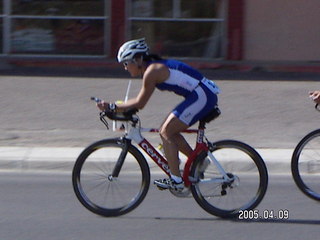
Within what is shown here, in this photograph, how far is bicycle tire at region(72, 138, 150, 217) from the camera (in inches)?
297

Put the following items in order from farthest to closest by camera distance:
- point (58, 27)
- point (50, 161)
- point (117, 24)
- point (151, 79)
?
point (58, 27) → point (117, 24) → point (50, 161) → point (151, 79)

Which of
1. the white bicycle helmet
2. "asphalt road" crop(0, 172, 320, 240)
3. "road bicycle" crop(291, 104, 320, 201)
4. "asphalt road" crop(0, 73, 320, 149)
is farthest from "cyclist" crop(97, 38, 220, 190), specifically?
"asphalt road" crop(0, 73, 320, 149)

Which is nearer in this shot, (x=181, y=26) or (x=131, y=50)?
(x=131, y=50)

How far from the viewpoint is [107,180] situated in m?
7.69

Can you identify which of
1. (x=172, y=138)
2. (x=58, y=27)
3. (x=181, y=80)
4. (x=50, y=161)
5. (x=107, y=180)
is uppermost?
(x=181, y=80)

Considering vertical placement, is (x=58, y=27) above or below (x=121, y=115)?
below

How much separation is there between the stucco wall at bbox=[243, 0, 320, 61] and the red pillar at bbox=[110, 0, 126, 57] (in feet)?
8.35

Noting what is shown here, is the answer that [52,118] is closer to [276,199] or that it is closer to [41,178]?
[41,178]

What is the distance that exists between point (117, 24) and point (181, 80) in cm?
1015

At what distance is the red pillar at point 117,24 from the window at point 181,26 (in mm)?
196

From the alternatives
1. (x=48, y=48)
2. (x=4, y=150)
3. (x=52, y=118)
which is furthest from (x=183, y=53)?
(x=4, y=150)

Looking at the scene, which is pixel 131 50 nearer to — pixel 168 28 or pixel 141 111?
pixel 141 111

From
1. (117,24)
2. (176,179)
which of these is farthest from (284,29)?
(176,179)

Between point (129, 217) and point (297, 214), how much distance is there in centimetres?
156
